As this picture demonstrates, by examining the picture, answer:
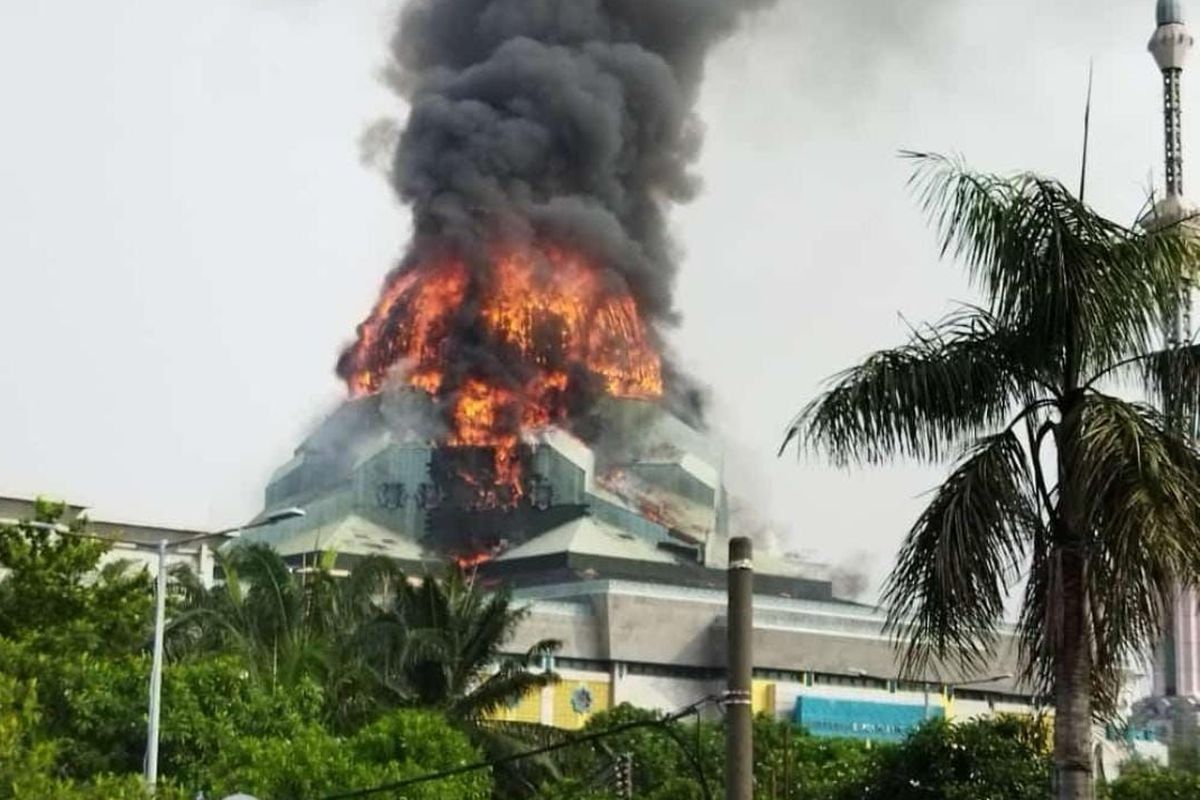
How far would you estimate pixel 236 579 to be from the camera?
5334 cm

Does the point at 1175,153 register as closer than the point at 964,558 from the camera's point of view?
No

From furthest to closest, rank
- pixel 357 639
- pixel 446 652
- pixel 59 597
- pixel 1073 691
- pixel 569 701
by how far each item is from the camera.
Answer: pixel 569 701 → pixel 446 652 → pixel 357 639 → pixel 59 597 → pixel 1073 691

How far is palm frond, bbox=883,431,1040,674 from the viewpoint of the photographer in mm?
16438

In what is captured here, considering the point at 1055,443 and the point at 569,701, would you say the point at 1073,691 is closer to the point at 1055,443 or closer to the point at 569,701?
the point at 1055,443

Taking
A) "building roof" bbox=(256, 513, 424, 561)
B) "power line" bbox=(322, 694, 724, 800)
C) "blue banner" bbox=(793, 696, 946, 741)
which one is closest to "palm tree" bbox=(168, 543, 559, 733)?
"power line" bbox=(322, 694, 724, 800)

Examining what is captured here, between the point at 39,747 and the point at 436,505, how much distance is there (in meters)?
114

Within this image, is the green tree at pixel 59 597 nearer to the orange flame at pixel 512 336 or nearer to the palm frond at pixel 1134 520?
the palm frond at pixel 1134 520

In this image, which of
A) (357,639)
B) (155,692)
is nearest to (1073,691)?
(155,692)

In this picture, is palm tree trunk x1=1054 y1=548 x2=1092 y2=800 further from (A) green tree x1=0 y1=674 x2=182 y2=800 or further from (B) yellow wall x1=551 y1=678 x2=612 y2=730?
(B) yellow wall x1=551 y1=678 x2=612 y2=730

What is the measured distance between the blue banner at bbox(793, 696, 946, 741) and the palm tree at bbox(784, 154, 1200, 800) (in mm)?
91659

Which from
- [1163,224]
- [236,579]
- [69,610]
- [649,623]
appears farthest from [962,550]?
[649,623]

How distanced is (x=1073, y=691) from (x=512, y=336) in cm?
14800

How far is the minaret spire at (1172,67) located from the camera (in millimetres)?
138500

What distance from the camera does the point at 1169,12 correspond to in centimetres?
14825
